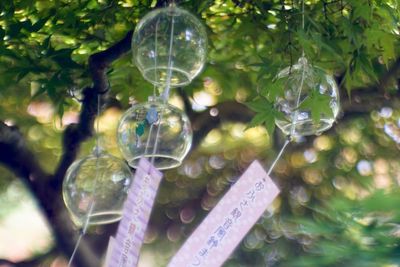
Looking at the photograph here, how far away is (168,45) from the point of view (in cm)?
168

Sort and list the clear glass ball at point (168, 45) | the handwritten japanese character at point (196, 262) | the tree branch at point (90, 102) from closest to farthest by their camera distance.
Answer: the handwritten japanese character at point (196, 262)
the clear glass ball at point (168, 45)
the tree branch at point (90, 102)

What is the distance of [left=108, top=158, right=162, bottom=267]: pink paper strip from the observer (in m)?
1.50

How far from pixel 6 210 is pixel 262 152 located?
1.29 meters

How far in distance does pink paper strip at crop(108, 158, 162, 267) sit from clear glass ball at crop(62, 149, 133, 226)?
0.34 metres

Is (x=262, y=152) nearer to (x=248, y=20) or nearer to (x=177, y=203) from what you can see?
(x=177, y=203)

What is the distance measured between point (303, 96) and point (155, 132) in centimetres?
32

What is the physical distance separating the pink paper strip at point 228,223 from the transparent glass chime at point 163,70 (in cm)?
22

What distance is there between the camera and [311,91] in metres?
1.77

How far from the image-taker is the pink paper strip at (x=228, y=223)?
1481 millimetres

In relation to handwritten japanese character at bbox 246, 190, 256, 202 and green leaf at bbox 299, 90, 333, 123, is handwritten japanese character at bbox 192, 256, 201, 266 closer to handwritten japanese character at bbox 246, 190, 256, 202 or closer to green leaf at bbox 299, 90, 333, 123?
handwritten japanese character at bbox 246, 190, 256, 202

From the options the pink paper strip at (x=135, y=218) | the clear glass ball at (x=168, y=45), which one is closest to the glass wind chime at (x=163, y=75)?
the clear glass ball at (x=168, y=45)

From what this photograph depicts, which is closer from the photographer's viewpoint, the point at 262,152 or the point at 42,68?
the point at 42,68

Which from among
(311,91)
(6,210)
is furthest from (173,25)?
(6,210)

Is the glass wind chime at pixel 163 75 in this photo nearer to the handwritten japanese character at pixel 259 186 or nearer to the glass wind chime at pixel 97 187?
the glass wind chime at pixel 97 187
